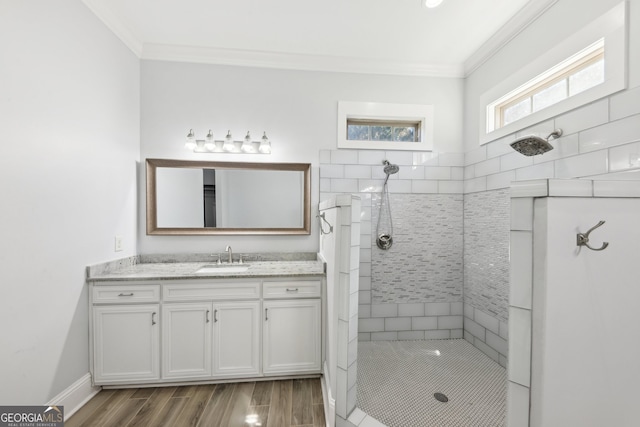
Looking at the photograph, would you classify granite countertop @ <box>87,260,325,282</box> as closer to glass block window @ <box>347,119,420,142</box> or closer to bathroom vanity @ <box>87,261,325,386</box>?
bathroom vanity @ <box>87,261,325,386</box>

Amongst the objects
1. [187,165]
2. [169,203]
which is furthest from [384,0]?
[169,203]

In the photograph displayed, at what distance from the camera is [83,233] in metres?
1.72

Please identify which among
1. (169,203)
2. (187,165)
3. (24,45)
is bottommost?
(169,203)

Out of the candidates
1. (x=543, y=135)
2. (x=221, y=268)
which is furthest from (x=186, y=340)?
(x=543, y=135)

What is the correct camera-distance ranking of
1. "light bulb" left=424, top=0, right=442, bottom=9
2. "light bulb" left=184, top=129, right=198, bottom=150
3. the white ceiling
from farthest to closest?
1. "light bulb" left=184, top=129, right=198, bottom=150
2. the white ceiling
3. "light bulb" left=424, top=0, right=442, bottom=9

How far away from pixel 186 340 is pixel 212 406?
463 millimetres

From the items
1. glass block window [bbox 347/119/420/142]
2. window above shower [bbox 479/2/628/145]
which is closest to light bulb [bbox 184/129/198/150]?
glass block window [bbox 347/119/420/142]

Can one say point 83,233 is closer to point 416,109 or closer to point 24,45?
point 24,45

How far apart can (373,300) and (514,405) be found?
167cm

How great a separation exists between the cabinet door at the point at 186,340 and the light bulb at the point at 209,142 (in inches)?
51.8

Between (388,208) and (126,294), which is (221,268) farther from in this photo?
(388,208)

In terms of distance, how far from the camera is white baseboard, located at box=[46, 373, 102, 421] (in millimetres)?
1562

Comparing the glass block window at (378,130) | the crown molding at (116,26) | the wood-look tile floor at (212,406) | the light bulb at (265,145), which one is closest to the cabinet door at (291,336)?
the wood-look tile floor at (212,406)

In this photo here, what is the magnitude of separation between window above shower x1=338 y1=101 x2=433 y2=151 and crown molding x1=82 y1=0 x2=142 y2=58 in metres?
1.80
